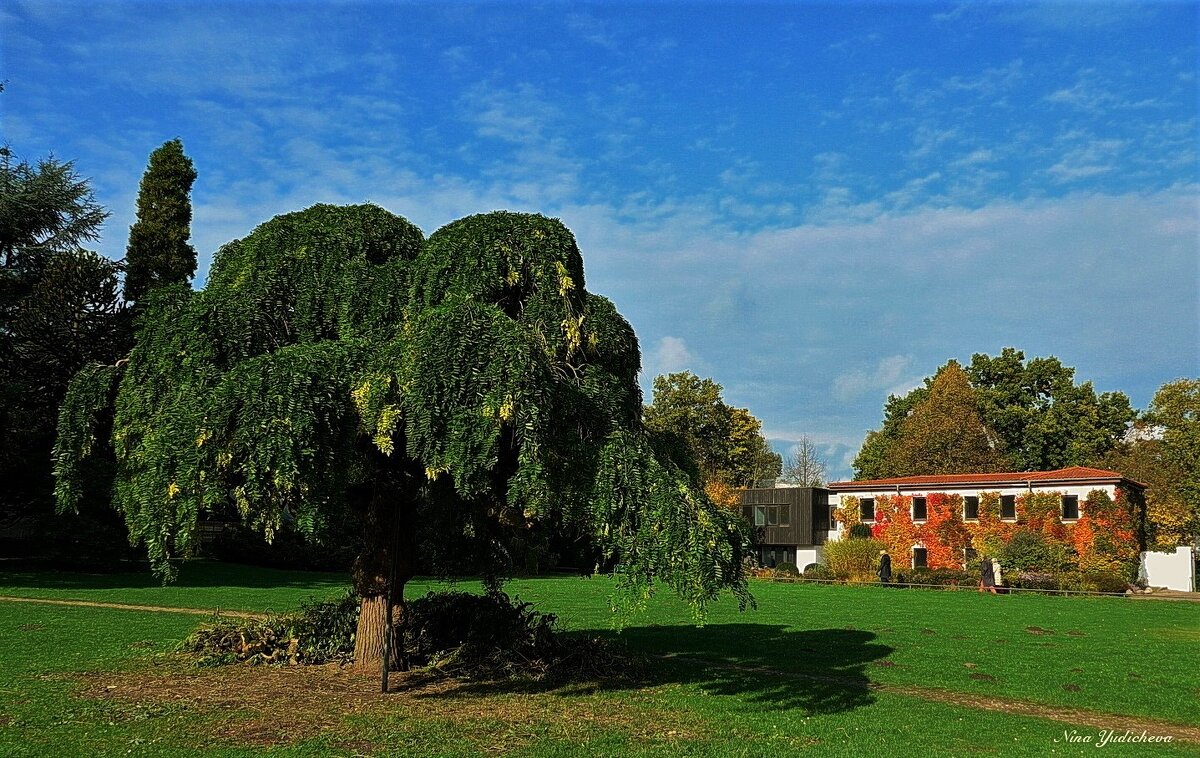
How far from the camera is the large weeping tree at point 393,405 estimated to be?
937 centimetres

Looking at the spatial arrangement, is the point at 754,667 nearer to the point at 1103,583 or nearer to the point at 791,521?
the point at 1103,583

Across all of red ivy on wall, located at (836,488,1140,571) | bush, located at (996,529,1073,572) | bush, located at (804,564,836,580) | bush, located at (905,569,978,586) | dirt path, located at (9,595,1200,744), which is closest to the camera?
dirt path, located at (9,595,1200,744)

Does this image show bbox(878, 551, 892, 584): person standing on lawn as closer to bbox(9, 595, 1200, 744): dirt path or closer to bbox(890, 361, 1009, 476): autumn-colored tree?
bbox(890, 361, 1009, 476): autumn-colored tree

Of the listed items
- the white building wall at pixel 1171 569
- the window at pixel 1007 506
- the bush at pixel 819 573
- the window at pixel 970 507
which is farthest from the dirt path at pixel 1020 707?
the white building wall at pixel 1171 569

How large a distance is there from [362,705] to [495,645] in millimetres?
3111

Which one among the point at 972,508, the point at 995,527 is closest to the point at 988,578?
the point at 995,527

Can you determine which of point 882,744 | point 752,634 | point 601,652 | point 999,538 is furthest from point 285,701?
point 999,538

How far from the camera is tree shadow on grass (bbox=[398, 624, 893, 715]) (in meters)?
12.6

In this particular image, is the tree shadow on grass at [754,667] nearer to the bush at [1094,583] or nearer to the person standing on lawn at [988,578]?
the person standing on lawn at [988,578]

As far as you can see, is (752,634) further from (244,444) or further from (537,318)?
(244,444)

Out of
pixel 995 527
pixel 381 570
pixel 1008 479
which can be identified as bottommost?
pixel 381 570

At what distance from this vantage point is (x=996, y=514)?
4853cm

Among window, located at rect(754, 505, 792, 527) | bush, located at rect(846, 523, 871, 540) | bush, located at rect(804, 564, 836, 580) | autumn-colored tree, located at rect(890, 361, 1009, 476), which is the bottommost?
bush, located at rect(804, 564, 836, 580)

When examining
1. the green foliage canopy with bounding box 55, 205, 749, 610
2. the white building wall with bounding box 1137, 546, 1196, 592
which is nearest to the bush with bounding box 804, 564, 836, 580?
the white building wall with bounding box 1137, 546, 1196, 592
